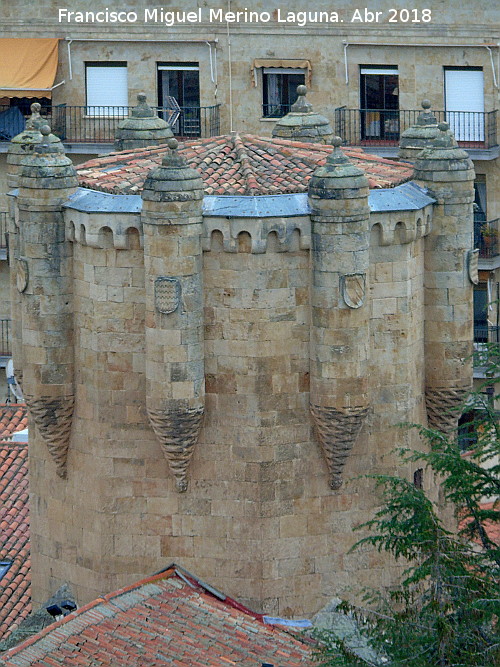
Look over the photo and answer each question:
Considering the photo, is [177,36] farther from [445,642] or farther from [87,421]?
[445,642]

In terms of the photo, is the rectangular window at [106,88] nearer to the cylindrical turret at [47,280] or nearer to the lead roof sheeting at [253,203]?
the cylindrical turret at [47,280]

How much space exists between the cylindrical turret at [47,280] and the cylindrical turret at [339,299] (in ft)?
14.8

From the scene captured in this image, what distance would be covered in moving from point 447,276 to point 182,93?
36.3 m

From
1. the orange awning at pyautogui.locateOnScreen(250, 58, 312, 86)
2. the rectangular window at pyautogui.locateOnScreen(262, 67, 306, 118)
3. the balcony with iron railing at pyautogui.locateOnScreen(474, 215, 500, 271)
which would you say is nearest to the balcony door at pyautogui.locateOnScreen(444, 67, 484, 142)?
the balcony with iron railing at pyautogui.locateOnScreen(474, 215, 500, 271)

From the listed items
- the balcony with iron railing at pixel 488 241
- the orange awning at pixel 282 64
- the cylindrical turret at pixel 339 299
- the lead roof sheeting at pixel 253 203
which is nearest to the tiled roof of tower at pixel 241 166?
the lead roof sheeting at pixel 253 203

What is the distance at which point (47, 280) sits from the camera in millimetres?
49938

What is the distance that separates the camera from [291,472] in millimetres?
49406

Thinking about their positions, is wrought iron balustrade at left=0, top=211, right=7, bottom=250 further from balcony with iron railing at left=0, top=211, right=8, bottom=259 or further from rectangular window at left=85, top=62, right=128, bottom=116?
rectangular window at left=85, top=62, right=128, bottom=116

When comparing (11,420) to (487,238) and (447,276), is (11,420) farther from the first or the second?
(487,238)

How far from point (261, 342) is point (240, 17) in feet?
125

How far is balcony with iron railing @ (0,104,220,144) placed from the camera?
85875mm

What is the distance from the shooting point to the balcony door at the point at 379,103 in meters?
84.8

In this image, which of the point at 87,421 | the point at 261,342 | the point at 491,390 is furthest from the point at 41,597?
the point at 491,390

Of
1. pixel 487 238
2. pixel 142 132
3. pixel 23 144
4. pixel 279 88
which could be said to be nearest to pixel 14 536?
pixel 23 144
